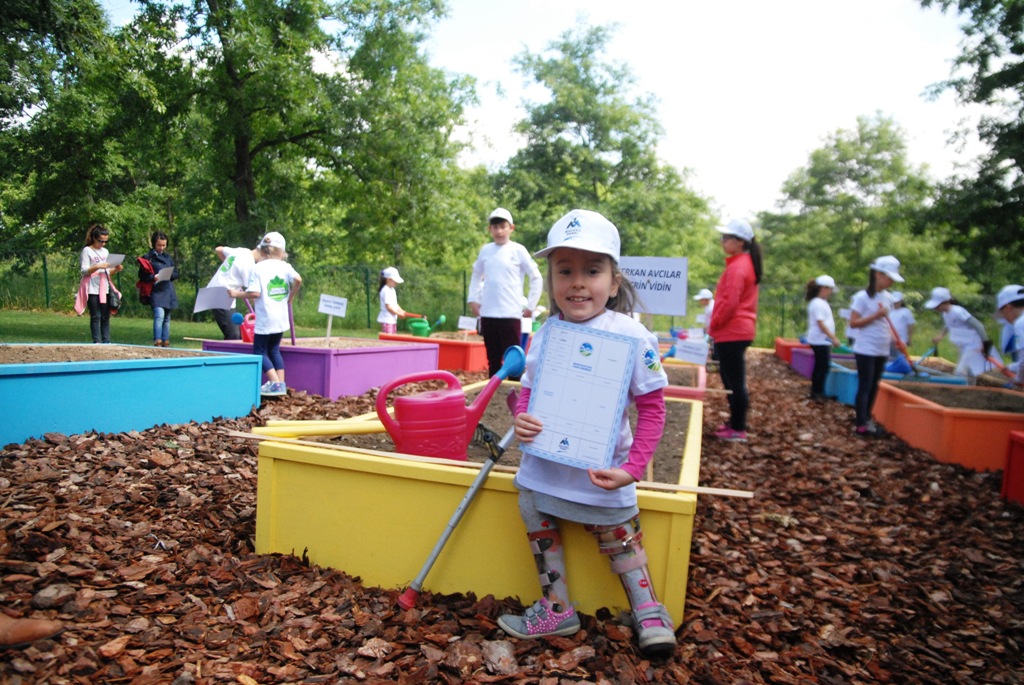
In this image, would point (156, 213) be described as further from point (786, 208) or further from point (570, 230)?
point (786, 208)

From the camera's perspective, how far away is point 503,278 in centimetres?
594

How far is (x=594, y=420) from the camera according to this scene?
225 centimetres

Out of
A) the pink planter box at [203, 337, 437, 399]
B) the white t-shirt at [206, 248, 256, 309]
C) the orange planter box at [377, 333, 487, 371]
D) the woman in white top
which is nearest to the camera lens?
the woman in white top

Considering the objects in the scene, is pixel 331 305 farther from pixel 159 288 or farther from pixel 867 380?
pixel 867 380

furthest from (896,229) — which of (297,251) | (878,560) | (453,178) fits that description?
(878,560)

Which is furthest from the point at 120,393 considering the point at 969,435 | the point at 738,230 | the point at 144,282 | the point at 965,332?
the point at 965,332

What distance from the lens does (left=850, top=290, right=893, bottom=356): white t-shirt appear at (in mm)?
6555

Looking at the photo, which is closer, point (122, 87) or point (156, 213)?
point (122, 87)

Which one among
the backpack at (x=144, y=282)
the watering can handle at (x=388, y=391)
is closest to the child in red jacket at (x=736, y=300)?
the watering can handle at (x=388, y=391)

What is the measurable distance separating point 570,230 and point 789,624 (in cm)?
171

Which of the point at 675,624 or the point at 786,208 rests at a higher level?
the point at 786,208

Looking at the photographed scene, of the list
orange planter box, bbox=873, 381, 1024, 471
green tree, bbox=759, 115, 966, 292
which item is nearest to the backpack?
orange planter box, bbox=873, 381, 1024, 471

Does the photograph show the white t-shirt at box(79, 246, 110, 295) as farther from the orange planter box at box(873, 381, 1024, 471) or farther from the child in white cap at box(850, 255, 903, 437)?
the orange planter box at box(873, 381, 1024, 471)

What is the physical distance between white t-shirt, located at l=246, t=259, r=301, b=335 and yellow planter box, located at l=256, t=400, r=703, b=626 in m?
3.57
